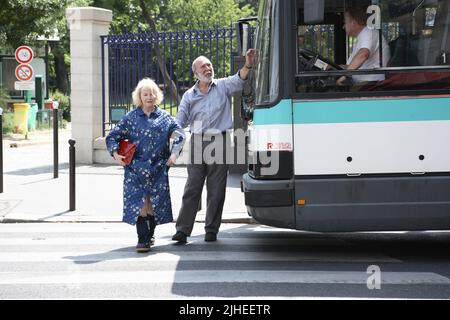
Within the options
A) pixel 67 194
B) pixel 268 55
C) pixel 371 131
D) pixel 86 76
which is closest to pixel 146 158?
pixel 268 55

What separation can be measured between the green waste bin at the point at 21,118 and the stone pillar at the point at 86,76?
11280mm

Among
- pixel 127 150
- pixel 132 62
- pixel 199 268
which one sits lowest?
pixel 199 268

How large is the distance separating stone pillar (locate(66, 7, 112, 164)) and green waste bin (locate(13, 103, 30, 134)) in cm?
1128

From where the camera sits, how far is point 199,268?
795 centimetres

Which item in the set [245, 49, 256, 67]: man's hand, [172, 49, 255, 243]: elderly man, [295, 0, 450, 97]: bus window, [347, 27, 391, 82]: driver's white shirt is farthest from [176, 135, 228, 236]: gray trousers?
[347, 27, 391, 82]: driver's white shirt

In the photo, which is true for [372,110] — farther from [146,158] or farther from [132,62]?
[132,62]

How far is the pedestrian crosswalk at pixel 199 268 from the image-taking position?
22.8 ft

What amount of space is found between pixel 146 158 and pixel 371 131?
2.32 m

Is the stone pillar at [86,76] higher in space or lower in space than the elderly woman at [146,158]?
higher

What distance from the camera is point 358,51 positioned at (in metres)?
8.11

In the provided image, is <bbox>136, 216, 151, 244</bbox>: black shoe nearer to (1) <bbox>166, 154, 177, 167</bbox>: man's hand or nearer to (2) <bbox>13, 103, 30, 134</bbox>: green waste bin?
(1) <bbox>166, 154, 177, 167</bbox>: man's hand

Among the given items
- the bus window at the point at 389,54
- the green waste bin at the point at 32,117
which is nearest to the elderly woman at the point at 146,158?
the bus window at the point at 389,54

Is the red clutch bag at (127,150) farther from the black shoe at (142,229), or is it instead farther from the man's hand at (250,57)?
the man's hand at (250,57)
